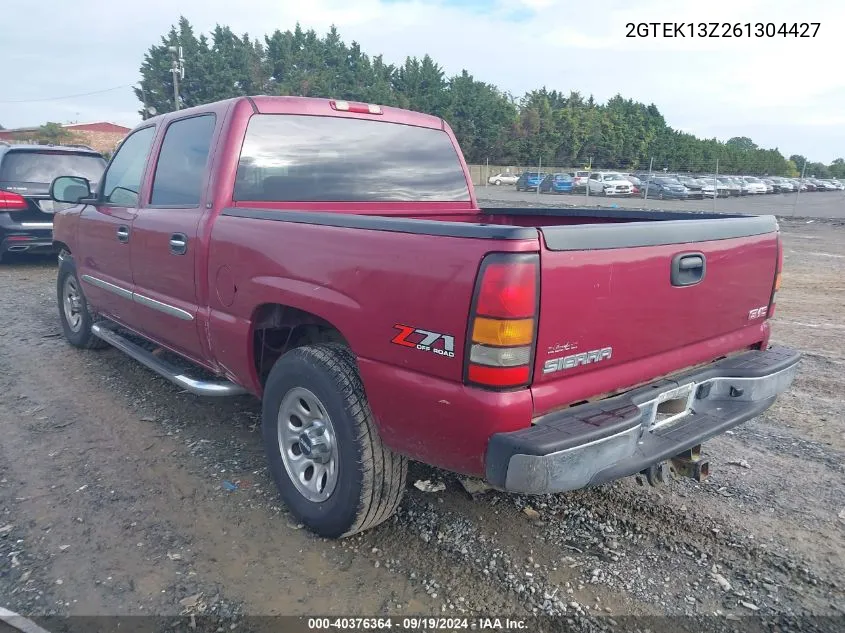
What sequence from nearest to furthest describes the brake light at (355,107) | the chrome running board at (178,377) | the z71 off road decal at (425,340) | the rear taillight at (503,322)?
1. the rear taillight at (503,322)
2. the z71 off road decal at (425,340)
3. the chrome running board at (178,377)
4. the brake light at (355,107)

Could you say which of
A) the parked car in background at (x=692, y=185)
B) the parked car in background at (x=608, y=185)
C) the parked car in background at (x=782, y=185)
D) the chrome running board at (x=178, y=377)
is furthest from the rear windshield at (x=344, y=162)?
the parked car in background at (x=782, y=185)

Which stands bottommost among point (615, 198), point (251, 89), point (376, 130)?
point (615, 198)

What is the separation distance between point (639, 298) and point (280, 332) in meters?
1.80

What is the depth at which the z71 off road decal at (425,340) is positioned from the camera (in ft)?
Result: 7.25

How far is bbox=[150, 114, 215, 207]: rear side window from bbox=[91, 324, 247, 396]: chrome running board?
3.25 ft

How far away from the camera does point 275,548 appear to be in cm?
285

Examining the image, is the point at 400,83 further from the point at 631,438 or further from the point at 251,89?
the point at 631,438

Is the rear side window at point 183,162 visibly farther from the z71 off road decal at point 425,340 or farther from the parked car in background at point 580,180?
the parked car in background at point 580,180

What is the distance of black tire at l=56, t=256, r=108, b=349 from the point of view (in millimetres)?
5434

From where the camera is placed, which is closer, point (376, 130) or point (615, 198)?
point (376, 130)

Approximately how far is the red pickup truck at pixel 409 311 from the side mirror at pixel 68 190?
3.40 feet

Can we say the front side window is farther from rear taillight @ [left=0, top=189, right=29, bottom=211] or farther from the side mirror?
rear taillight @ [left=0, top=189, right=29, bottom=211]

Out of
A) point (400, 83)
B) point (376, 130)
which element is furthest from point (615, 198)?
point (400, 83)

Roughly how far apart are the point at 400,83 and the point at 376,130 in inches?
2365
